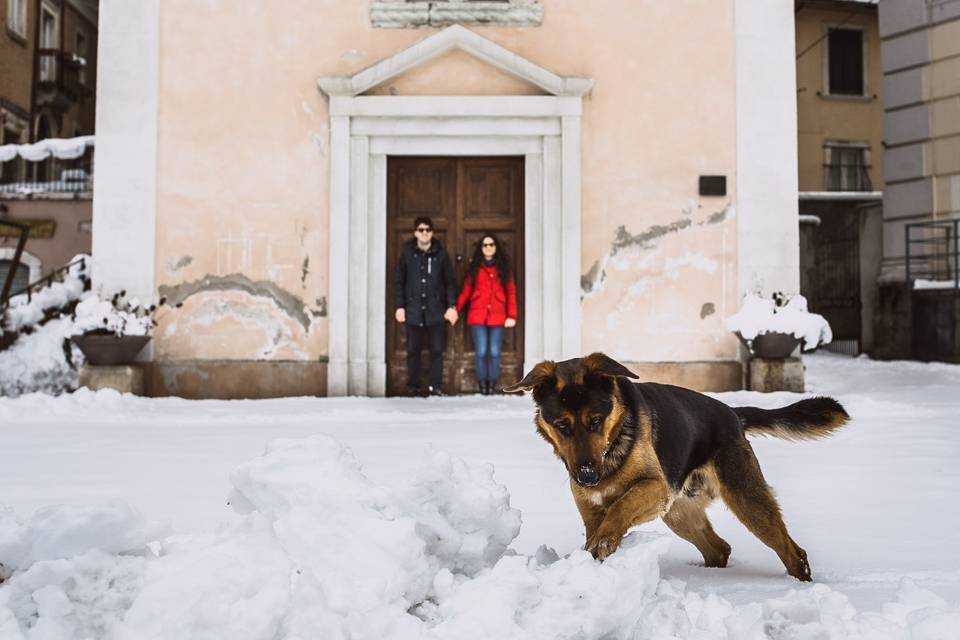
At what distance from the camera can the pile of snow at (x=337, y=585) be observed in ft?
5.52

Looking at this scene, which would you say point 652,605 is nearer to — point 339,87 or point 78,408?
point 78,408

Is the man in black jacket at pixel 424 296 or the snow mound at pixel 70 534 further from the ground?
the man in black jacket at pixel 424 296

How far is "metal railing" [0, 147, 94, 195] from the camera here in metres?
16.0

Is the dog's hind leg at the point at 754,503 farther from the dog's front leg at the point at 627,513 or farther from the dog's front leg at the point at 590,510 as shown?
the dog's front leg at the point at 590,510

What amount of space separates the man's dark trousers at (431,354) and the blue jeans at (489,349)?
0.40 m

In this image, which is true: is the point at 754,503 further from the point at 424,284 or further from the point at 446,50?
the point at 446,50

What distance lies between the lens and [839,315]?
17891 millimetres

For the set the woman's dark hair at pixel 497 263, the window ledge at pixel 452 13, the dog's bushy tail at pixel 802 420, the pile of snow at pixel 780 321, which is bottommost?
the dog's bushy tail at pixel 802 420

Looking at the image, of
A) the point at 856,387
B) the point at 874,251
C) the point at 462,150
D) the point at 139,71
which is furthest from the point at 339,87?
the point at 874,251

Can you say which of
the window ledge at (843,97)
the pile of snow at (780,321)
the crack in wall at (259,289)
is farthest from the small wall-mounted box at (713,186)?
the window ledge at (843,97)

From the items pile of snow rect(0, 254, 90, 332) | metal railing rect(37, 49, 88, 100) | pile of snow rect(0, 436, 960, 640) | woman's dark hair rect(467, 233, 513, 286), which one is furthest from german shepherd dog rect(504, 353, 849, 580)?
metal railing rect(37, 49, 88, 100)

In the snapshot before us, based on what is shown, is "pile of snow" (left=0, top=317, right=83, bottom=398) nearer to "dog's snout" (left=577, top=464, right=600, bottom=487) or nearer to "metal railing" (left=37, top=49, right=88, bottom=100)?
"dog's snout" (left=577, top=464, right=600, bottom=487)

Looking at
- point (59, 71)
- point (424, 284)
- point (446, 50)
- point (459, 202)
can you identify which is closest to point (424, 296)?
point (424, 284)

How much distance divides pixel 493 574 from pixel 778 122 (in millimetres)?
8658
